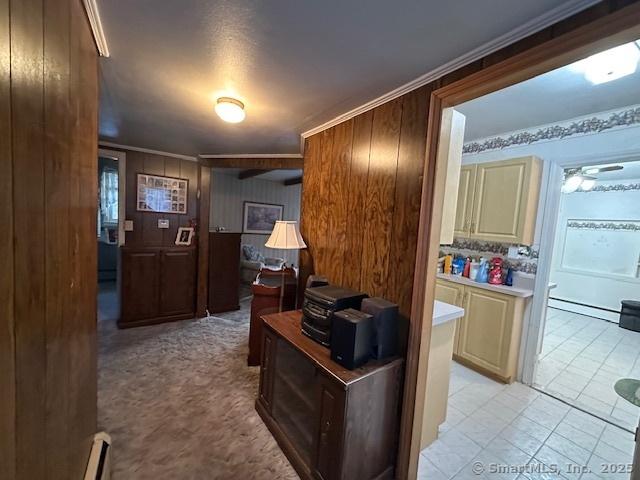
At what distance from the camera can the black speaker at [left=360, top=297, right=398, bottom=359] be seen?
1.38m

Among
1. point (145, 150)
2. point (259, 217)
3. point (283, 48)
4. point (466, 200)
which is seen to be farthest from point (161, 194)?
point (466, 200)

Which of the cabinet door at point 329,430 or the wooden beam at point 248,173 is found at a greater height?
the wooden beam at point 248,173

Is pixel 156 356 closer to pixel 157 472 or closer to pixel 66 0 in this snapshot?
pixel 157 472

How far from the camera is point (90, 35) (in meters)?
1.14

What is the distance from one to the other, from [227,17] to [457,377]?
3206mm

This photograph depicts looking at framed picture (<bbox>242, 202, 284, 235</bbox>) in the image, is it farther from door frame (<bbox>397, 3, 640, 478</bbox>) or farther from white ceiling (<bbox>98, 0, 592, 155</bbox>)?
door frame (<bbox>397, 3, 640, 478</bbox>)

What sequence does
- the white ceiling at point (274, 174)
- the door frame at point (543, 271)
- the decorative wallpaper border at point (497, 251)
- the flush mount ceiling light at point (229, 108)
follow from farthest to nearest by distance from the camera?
1. the white ceiling at point (274, 174)
2. the decorative wallpaper border at point (497, 251)
3. the door frame at point (543, 271)
4. the flush mount ceiling light at point (229, 108)

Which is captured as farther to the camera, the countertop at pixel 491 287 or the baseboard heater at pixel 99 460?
the countertop at pixel 491 287

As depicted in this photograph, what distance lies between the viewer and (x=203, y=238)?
11.9 ft

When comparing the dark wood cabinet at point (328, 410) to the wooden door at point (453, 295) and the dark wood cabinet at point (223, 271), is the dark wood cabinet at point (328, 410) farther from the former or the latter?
the dark wood cabinet at point (223, 271)

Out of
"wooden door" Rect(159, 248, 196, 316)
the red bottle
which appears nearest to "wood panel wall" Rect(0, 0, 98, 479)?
"wooden door" Rect(159, 248, 196, 316)

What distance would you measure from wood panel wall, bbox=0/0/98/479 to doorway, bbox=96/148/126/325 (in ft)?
7.89

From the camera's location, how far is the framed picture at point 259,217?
5.95 m

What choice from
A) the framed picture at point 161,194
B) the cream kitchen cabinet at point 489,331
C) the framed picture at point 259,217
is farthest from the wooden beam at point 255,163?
the framed picture at point 259,217
